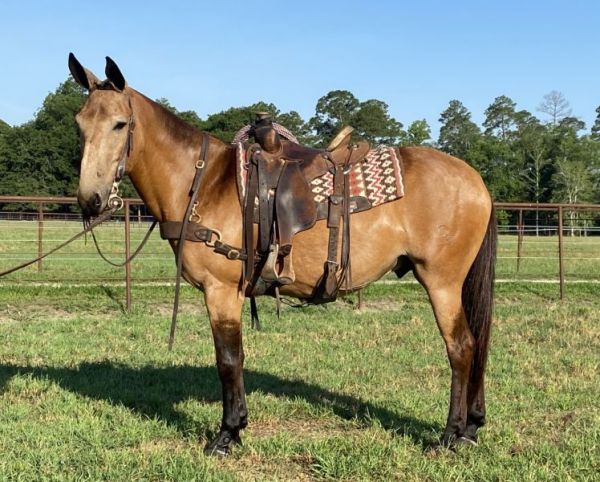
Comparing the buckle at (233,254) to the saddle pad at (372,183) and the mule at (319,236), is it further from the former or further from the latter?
the saddle pad at (372,183)

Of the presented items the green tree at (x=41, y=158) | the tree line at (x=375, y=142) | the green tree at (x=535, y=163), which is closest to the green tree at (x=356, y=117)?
the tree line at (x=375, y=142)

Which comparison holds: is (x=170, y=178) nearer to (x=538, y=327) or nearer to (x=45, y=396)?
(x=45, y=396)

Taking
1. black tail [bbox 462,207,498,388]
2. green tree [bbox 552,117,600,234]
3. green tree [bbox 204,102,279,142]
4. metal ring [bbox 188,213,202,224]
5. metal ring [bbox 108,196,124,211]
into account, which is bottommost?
black tail [bbox 462,207,498,388]

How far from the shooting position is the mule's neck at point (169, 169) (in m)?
3.68

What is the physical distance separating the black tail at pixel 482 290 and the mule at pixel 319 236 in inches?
0.6

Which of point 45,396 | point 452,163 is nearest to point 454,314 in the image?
point 452,163

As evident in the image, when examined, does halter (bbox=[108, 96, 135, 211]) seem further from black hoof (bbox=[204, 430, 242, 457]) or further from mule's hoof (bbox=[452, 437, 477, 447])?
mule's hoof (bbox=[452, 437, 477, 447])

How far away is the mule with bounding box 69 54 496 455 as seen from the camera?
3.63 meters

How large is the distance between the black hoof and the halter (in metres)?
1.63

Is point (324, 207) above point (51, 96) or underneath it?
underneath

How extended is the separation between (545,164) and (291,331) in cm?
5920

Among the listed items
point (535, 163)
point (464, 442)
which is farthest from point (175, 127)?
point (535, 163)

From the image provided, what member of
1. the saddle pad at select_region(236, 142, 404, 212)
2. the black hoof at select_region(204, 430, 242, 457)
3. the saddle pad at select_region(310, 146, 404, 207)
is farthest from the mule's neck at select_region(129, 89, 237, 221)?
the black hoof at select_region(204, 430, 242, 457)

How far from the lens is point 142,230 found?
28.3 m
